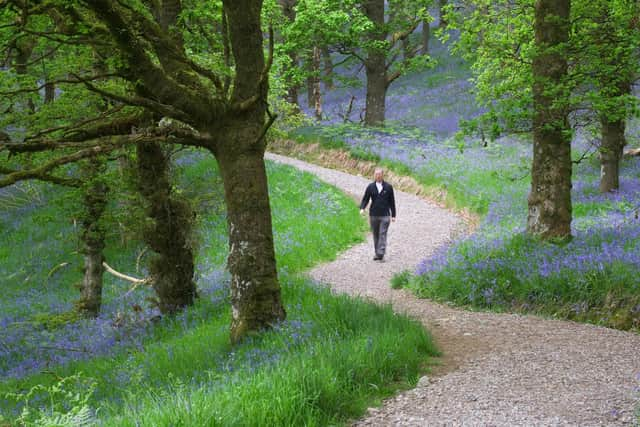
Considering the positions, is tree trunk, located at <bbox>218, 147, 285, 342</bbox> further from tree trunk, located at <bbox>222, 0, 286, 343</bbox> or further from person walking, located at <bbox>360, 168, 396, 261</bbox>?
person walking, located at <bbox>360, 168, 396, 261</bbox>

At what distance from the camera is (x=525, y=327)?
7738 mm

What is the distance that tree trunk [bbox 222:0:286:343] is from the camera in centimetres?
681

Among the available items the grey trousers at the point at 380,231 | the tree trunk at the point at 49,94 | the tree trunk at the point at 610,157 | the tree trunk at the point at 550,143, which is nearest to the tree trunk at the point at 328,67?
the grey trousers at the point at 380,231

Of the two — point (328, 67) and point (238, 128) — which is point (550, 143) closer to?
point (238, 128)

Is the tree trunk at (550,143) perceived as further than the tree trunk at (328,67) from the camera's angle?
No

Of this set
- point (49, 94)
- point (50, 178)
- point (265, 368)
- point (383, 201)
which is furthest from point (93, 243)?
point (265, 368)

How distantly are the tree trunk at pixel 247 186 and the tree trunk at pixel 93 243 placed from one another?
464 cm

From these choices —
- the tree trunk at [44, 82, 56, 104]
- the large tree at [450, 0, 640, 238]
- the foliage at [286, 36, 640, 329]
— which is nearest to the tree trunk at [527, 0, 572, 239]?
the large tree at [450, 0, 640, 238]

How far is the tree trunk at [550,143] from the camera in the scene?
368 inches

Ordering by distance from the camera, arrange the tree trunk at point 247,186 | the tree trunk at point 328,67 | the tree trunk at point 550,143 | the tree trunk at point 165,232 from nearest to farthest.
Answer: the tree trunk at point 247,186, the tree trunk at point 550,143, the tree trunk at point 165,232, the tree trunk at point 328,67

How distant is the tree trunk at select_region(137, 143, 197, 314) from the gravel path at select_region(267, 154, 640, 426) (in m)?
4.00

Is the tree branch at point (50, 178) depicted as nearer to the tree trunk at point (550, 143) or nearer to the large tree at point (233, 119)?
the large tree at point (233, 119)

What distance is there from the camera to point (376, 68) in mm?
27219

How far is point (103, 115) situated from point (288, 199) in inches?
547
